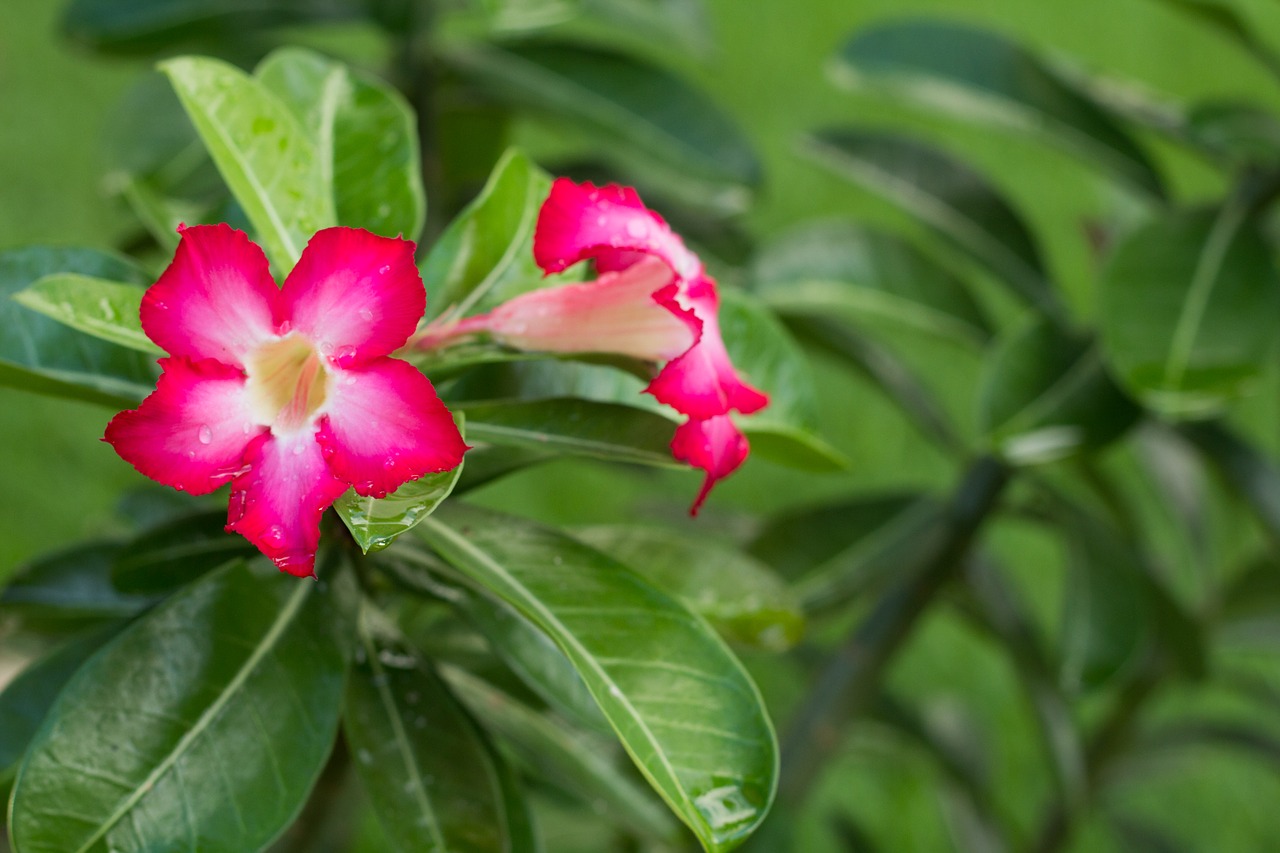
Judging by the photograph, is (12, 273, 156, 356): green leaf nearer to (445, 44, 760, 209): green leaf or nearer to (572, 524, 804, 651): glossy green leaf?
(572, 524, 804, 651): glossy green leaf

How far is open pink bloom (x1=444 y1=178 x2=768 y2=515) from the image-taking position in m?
0.51

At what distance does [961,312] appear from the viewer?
1.10 m

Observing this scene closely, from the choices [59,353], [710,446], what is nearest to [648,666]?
[710,446]

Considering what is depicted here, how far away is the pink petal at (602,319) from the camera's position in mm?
536

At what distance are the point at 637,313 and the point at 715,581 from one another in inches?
8.7

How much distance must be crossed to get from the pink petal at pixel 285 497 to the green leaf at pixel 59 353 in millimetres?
159

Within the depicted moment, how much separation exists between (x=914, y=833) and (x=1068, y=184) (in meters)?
1.51

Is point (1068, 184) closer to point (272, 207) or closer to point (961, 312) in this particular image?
point (961, 312)

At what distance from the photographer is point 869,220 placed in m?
2.41

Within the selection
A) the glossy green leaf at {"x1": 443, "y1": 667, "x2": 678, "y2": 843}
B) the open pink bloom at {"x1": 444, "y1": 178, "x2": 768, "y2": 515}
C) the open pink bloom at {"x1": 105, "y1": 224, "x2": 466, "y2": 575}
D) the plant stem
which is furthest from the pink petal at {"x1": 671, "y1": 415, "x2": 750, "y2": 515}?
the plant stem

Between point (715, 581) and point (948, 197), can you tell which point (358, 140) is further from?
point (948, 197)

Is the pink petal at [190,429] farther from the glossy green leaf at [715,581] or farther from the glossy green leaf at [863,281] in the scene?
the glossy green leaf at [863,281]

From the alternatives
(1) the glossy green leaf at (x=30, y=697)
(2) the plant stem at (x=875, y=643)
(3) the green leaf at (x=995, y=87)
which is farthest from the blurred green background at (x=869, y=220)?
(1) the glossy green leaf at (x=30, y=697)

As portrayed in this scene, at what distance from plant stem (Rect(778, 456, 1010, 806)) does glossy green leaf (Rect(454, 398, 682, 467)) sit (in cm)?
53
